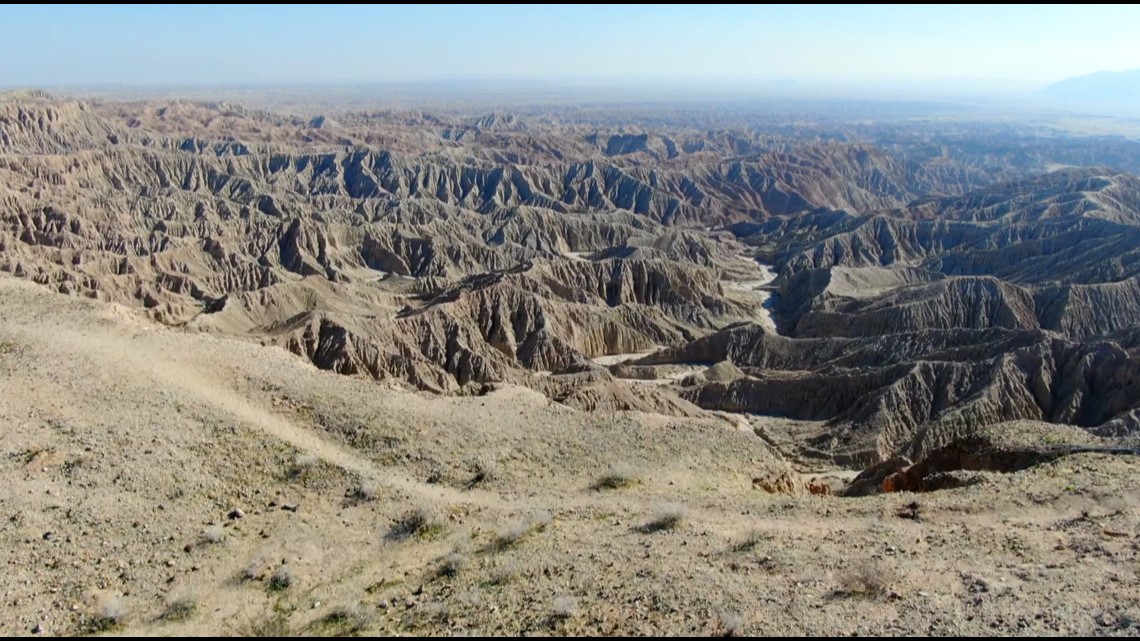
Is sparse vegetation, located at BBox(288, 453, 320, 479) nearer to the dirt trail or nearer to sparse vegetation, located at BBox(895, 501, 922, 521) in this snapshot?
the dirt trail

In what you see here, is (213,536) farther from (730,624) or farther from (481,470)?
(730,624)

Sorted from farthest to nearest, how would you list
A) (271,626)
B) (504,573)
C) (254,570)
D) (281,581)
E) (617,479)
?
(617,479) → (254,570) → (281,581) → (504,573) → (271,626)

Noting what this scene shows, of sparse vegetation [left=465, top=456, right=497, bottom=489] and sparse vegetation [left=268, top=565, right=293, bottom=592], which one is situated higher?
sparse vegetation [left=268, top=565, right=293, bottom=592]

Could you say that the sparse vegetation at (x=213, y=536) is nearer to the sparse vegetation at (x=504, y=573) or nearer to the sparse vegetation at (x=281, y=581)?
the sparse vegetation at (x=281, y=581)

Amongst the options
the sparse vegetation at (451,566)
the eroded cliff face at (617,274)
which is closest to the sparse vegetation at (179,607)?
the sparse vegetation at (451,566)

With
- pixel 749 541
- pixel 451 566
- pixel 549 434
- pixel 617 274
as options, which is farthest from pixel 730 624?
pixel 617 274

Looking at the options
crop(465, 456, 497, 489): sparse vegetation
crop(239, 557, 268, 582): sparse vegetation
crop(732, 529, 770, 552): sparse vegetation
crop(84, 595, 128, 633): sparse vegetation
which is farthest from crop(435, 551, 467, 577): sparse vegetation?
crop(84, 595, 128, 633): sparse vegetation
